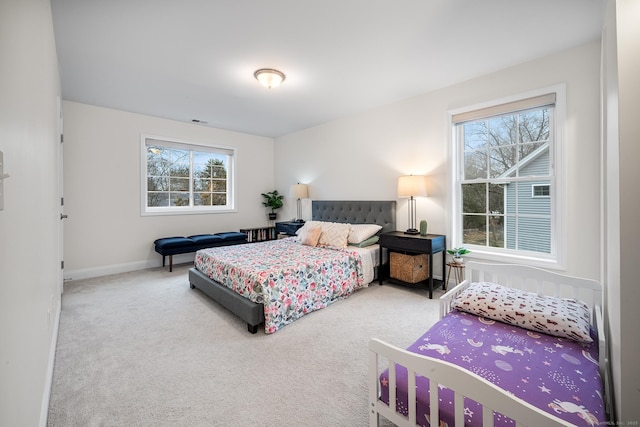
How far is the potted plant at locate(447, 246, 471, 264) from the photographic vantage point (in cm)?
331

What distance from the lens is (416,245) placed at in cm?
336

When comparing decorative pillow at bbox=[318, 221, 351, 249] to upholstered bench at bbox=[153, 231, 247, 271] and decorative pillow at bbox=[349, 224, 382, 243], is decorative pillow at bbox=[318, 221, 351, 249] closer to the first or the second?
decorative pillow at bbox=[349, 224, 382, 243]

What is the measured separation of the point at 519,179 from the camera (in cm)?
309

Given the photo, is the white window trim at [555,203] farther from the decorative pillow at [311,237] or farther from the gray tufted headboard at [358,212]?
the decorative pillow at [311,237]

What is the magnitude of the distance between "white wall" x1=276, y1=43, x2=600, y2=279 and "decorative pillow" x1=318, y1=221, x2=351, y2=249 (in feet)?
2.87

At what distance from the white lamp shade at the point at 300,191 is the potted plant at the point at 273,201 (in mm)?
794

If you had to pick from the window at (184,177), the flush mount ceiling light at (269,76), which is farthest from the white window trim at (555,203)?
the window at (184,177)

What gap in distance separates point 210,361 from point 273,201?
14.1 ft

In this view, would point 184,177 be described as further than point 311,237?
Yes

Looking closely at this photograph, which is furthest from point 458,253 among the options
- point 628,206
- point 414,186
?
point 628,206

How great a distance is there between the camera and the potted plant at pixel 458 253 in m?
3.31

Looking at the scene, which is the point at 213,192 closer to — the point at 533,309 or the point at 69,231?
the point at 69,231

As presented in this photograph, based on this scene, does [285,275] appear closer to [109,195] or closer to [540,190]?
[540,190]

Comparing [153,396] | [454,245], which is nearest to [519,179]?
[454,245]
